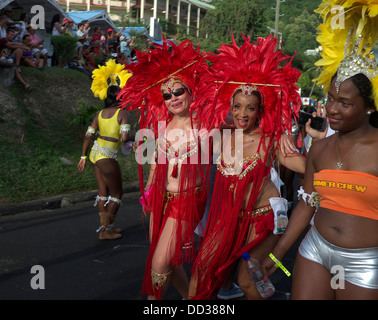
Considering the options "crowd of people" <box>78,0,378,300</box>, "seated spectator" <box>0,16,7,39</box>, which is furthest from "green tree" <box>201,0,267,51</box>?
"crowd of people" <box>78,0,378,300</box>

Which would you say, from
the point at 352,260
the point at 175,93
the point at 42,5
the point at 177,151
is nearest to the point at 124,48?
the point at 42,5

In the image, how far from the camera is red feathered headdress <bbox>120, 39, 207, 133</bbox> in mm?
4246

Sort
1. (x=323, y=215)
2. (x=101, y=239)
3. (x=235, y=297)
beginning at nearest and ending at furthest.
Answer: (x=323, y=215), (x=235, y=297), (x=101, y=239)

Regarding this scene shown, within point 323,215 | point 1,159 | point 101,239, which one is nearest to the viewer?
point 323,215

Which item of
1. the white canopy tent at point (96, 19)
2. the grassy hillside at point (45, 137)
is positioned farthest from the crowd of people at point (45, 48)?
the white canopy tent at point (96, 19)

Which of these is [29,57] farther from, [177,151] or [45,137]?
[177,151]

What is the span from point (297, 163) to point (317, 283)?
111cm

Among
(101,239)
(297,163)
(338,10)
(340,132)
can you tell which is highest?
(338,10)

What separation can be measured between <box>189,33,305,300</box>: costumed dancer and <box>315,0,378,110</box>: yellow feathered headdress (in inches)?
36.6

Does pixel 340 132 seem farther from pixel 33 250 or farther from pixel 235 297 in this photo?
pixel 33 250

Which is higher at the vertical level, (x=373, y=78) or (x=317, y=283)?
(x=373, y=78)

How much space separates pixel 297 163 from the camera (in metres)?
3.64

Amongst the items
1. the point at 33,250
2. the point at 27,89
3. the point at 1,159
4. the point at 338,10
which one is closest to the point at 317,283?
the point at 338,10

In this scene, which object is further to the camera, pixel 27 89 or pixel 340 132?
pixel 27 89
